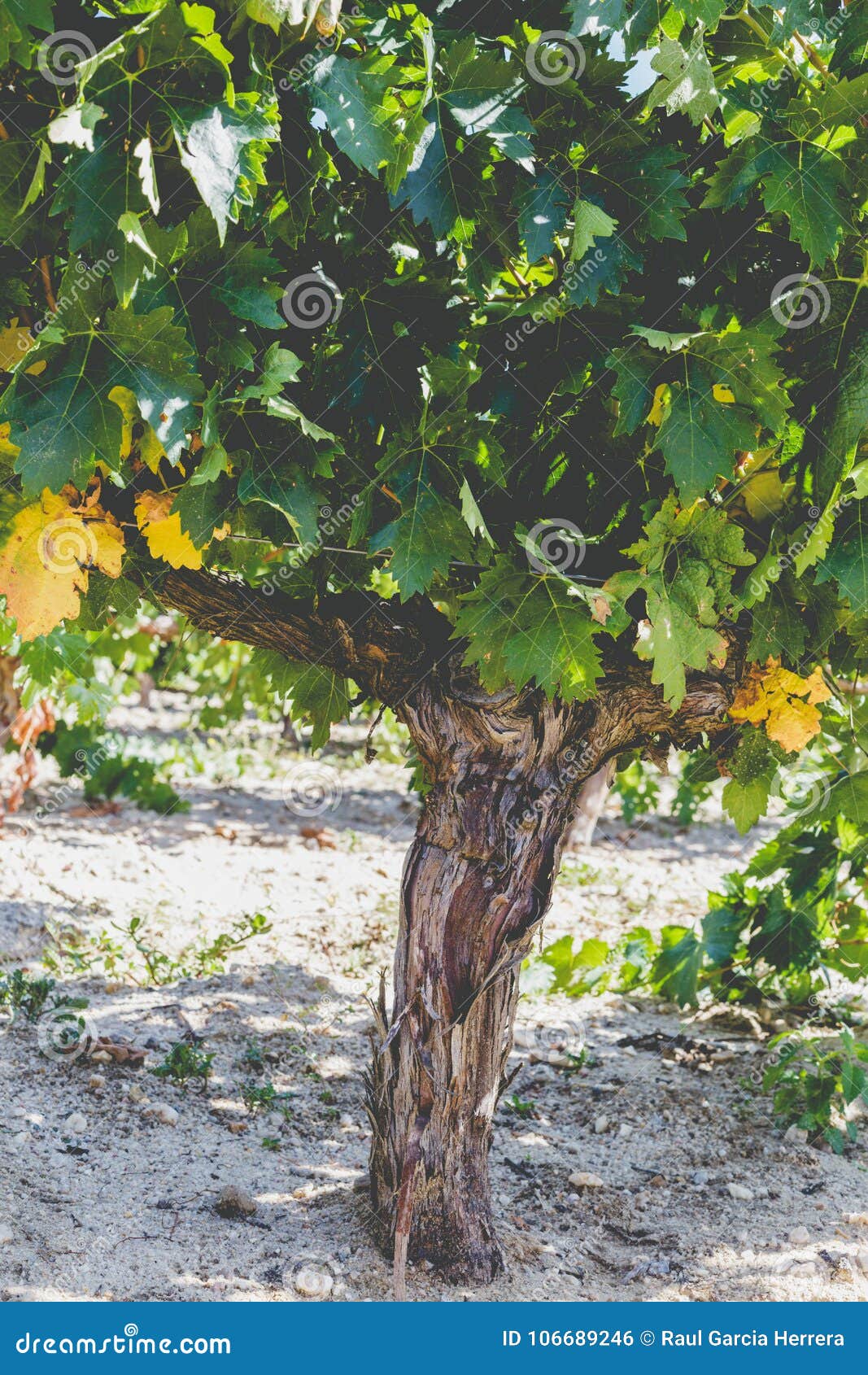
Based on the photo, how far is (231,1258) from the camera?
252 centimetres

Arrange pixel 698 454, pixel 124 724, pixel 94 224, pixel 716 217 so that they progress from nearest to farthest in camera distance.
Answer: pixel 94 224
pixel 698 454
pixel 716 217
pixel 124 724

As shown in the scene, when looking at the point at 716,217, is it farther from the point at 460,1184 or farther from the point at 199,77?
the point at 460,1184

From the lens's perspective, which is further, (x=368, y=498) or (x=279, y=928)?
(x=279, y=928)

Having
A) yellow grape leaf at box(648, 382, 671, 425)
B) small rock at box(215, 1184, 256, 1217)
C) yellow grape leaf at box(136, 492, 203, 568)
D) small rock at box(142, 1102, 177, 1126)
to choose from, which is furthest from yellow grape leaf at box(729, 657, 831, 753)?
small rock at box(142, 1102, 177, 1126)

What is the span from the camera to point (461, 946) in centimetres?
242

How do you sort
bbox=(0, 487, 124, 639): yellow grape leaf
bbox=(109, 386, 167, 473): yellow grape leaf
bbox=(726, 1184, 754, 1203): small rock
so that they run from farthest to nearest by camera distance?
1. bbox=(726, 1184, 754, 1203): small rock
2. bbox=(0, 487, 124, 639): yellow grape leaf
3. bbox=(109, 386, 167, 473): yellow grape leaf

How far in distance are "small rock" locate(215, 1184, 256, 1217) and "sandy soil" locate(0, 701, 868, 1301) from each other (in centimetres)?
2

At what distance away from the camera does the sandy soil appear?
2535 millimetres

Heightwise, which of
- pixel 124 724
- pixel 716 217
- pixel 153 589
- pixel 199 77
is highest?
pixel 716 217

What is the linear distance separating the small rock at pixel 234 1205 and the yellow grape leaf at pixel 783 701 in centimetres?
165

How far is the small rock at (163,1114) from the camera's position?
3195 mm

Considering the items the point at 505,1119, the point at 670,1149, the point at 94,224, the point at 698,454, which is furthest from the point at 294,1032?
the point at 94,224

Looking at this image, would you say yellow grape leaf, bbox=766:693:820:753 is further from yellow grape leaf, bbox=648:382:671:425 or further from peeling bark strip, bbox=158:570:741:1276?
yellow grape leaf, bbox=648:382:671:425

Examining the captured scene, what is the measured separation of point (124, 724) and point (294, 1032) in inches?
242
